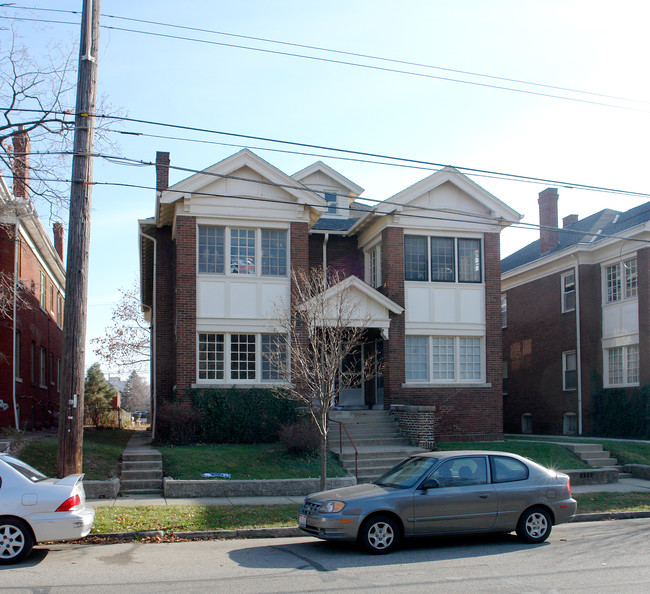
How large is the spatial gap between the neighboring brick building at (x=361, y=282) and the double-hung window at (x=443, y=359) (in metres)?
0.03

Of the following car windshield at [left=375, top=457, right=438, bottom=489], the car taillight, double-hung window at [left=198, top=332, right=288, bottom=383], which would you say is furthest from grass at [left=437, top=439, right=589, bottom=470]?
the car taillight

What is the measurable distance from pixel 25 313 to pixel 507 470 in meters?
17.8

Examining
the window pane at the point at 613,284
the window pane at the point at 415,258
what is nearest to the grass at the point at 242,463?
the window pane at the point at 415,258

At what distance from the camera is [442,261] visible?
22.7m

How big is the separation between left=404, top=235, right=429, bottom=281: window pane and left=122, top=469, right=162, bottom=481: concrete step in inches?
399

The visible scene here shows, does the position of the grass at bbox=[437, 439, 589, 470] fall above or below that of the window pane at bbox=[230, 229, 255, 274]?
below

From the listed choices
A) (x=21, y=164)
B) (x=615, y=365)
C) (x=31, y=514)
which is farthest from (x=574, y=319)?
(x=31, y=514)

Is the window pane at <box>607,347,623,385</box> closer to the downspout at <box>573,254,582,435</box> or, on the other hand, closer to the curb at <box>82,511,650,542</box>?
the downspout at <box>573,254,582,435</box>

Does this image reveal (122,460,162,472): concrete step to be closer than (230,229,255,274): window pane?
Yes

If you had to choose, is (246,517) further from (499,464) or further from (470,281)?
(470,281)

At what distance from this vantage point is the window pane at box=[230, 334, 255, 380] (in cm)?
2077

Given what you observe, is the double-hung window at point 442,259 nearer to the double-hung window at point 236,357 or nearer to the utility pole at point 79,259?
the double-hung window at point 236,357

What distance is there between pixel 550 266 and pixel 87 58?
22008 millimetres

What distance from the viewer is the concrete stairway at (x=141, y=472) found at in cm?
1513
